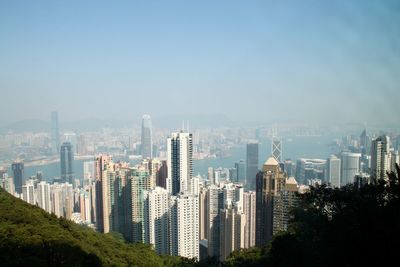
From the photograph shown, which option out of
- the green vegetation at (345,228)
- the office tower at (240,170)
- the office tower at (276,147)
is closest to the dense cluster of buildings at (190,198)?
the office tower at (276,147)

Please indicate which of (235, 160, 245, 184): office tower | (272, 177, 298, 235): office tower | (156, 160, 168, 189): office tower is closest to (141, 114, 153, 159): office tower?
(235, 160, 245, 184): office tower

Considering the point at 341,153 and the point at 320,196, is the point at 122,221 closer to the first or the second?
the point at 341,153

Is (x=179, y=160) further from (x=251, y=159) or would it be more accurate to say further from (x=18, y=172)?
(x=18, y=172)

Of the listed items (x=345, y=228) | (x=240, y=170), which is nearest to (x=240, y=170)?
(x=240, y=170)

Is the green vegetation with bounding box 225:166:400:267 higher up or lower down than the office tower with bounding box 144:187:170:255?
higher up

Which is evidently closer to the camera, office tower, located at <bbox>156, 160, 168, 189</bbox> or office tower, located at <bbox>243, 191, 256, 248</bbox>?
office tower, located at <bbox>243, 191, 256, 248</bbox>

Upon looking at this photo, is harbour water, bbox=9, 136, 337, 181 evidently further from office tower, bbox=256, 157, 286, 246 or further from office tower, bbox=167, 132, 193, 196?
office tower, bbox=167, 132, 193, 196
